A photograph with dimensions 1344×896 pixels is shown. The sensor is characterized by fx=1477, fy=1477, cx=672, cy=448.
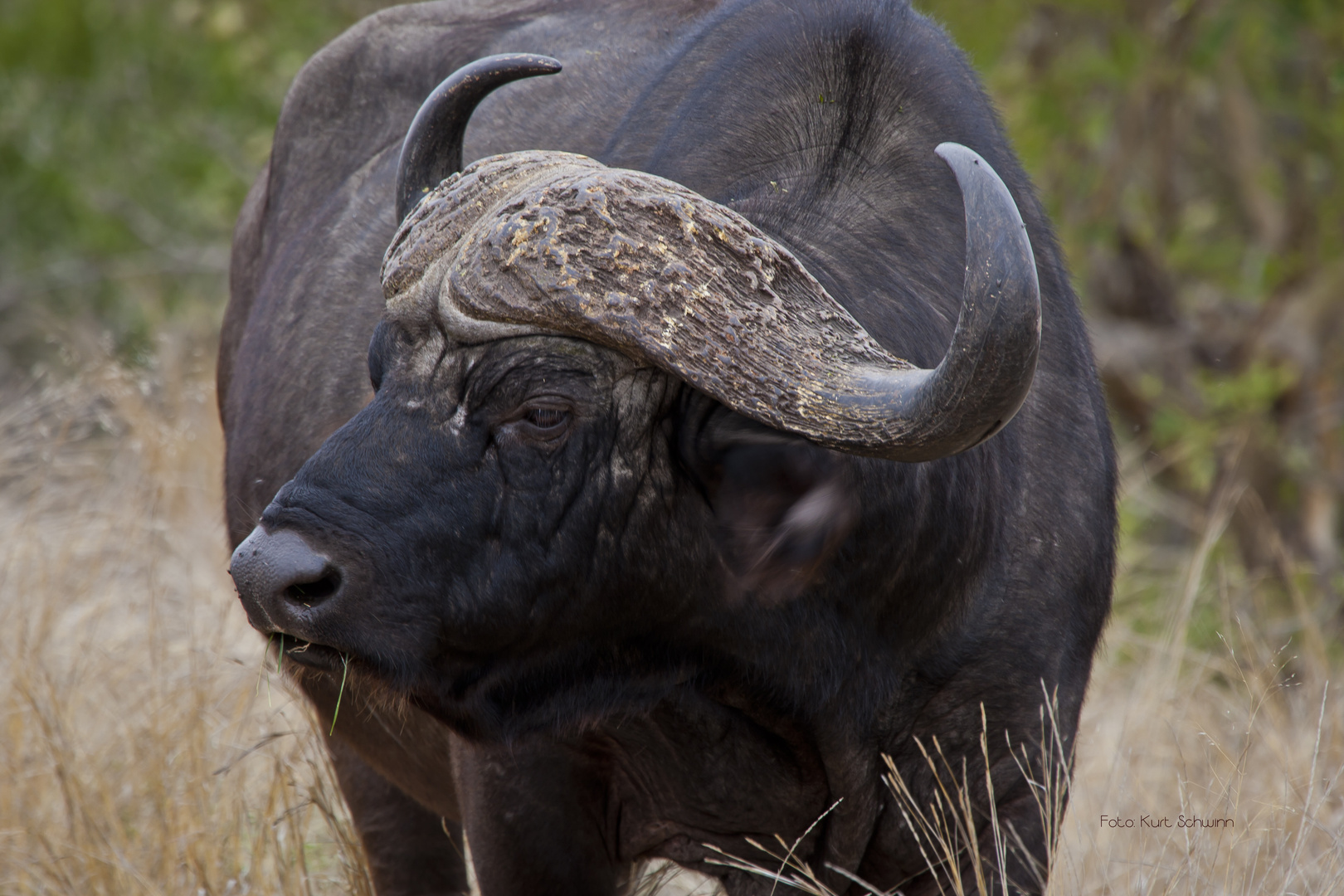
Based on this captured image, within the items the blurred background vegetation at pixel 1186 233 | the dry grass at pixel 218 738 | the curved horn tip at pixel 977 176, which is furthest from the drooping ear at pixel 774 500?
the blurred background vegetation at pixel 1186 233

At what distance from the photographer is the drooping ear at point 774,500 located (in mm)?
2707

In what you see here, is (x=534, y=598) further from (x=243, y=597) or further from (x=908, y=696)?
(x=908, y=696)

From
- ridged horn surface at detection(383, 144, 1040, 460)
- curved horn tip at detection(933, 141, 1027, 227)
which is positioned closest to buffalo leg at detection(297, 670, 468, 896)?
ridged horn surface at detection(383, 144, 1040, 460)

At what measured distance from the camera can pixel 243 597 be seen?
2.57 m

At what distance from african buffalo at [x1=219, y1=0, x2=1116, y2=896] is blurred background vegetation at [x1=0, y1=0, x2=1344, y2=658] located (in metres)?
2.65

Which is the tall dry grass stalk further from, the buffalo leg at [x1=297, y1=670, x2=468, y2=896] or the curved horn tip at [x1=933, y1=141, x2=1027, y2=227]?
the curved horn tip at [x1=933, y1=141, x2=1027, y2=227]

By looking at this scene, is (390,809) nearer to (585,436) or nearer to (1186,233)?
(585,436)

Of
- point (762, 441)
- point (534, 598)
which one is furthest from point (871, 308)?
point (534, 598)

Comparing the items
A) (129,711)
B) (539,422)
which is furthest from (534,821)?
(129,711)

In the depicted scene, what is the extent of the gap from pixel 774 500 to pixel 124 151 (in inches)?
451

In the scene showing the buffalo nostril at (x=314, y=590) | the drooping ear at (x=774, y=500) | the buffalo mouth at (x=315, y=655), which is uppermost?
the drooping ear at (x=774, y=500)

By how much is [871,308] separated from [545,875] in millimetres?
1393

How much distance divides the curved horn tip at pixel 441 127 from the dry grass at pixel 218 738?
124cm

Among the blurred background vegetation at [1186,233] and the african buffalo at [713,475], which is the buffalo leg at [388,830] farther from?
the blurred background vegetation at [1186,233]
